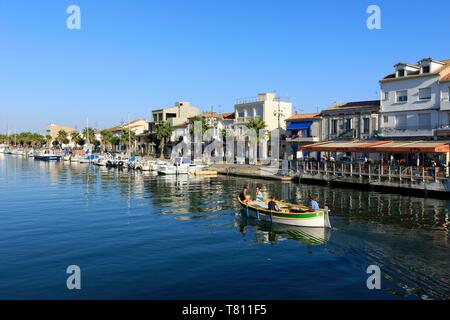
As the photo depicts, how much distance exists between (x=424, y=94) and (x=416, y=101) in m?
1.31

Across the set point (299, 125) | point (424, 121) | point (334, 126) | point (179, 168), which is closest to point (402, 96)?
point (424, 121)

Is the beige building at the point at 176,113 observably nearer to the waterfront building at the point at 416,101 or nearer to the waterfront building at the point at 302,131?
the waterfront building at the point at 302,131

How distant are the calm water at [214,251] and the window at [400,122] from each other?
707 inches

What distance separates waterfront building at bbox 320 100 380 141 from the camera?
61906 mm

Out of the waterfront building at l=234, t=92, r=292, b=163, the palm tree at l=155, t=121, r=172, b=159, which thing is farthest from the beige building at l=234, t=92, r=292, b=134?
the palm tree at l=155, t=121, r=172, b=159

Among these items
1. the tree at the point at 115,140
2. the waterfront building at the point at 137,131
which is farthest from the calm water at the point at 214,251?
the tree at the point at 115,140

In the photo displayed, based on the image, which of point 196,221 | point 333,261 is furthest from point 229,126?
point 333,261

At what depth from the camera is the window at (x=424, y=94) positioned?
5424 centimetres

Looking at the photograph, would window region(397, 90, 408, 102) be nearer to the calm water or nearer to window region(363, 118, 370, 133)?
window region(363, 118, 370, 133)

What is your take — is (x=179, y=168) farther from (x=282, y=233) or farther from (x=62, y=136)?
(x=62, y=136)

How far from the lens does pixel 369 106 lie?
2458 inches

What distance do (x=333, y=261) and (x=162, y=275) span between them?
28.0ft

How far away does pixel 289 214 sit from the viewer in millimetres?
28750

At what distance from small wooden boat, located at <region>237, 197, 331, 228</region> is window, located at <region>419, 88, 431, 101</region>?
32203 millimetres
